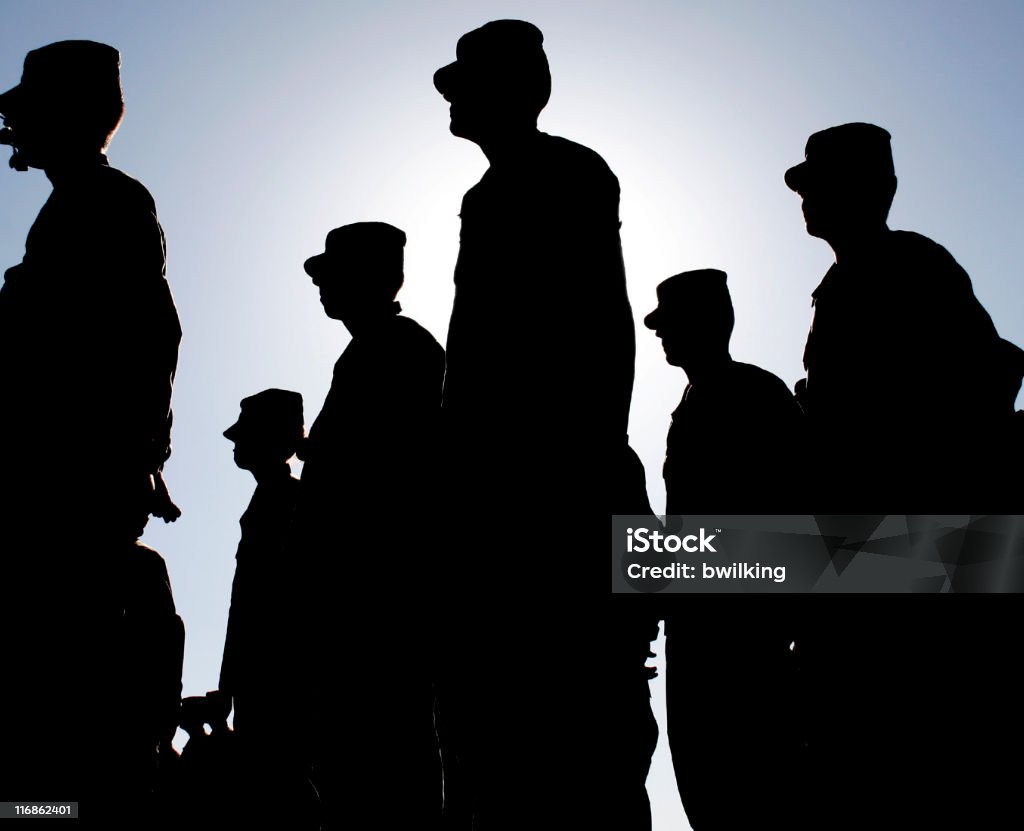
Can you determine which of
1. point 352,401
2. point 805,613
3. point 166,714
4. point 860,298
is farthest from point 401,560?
point 860,298

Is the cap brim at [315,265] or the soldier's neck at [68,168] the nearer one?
the soldier's neck at [68,168]

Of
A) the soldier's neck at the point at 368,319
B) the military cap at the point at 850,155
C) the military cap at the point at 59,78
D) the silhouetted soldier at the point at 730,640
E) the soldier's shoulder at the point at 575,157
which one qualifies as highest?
the military cap at the point at 59,78

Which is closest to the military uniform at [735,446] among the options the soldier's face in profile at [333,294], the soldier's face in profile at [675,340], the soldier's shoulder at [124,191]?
the soldier's face in profile at [675,340]

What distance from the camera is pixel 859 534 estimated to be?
350cm

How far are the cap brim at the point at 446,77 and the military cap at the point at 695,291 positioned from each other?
2.54 m

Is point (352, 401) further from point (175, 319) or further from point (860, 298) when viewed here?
point (860, 298)

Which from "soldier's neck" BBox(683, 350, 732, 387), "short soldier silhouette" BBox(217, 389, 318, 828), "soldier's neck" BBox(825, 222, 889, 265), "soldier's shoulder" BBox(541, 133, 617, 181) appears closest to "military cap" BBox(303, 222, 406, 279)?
"short soldier silhouette" BBox(217, 389, 318, 828)

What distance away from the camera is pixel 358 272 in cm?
496

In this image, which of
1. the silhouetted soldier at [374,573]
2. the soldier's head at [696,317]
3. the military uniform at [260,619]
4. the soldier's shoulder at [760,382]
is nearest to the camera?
the silhouetted soldier at [374,573]

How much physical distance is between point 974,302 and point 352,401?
2.58 metres

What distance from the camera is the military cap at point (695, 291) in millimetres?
5570

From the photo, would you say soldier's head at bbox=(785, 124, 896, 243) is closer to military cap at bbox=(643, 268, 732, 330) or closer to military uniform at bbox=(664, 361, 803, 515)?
military uniform at bbox=(664, 361, 803, 515)

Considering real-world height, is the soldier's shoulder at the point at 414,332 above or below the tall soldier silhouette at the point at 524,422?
above

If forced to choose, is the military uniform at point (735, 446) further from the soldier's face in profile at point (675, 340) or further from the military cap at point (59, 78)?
the military cap at point (59, 78)
